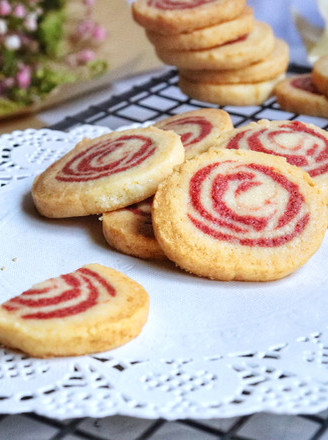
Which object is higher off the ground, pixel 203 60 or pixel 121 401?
pixel 203 60

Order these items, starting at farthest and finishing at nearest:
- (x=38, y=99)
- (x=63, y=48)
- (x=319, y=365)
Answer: (x=63, y=48) < (x=38, y=99) < (x=319, y=365)

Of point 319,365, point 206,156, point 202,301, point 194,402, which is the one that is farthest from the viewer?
point 206,156

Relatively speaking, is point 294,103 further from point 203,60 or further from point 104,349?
point 104,349

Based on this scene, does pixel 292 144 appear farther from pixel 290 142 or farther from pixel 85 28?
pixel 85 28

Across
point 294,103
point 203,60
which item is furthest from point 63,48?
point 294,103

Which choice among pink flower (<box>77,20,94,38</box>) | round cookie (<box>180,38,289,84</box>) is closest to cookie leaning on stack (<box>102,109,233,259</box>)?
round cookie (<box>180,38,289,84</box>)

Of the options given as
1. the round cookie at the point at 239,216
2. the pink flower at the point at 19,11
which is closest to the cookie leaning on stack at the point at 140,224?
the round cookie at the point at 239,216
